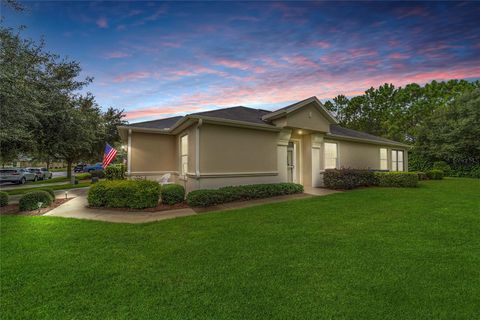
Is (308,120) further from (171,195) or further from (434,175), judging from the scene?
(434,175)

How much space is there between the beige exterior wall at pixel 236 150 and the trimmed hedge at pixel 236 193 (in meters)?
0.97

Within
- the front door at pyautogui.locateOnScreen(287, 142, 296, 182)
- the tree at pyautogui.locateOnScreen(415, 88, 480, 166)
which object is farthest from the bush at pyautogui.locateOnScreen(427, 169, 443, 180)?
the front door at pyautogui.locateOnScreen(287, 142, 296, 182)

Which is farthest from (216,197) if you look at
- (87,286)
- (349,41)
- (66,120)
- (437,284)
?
(66,120)

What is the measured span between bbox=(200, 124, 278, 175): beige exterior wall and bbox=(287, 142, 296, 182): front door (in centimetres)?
166

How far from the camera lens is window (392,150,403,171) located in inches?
709

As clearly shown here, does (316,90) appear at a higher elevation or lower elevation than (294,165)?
higher

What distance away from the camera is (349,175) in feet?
38.2

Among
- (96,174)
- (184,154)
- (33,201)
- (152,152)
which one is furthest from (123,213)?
(96,174)

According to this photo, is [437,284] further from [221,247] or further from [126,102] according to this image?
[126,102]

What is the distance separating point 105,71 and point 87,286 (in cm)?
1036

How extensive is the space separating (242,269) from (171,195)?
503 cm

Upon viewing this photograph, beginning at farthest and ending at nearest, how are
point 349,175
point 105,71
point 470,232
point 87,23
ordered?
point 349,175
point 105,71
point 87,23
point 470,232

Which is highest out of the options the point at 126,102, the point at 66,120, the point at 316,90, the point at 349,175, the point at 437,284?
the point at 316,90

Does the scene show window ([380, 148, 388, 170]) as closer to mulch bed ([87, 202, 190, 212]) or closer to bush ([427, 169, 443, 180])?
bush ([427, 169, 443, 180])
